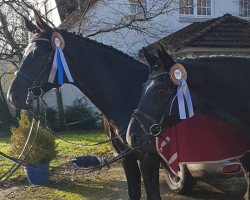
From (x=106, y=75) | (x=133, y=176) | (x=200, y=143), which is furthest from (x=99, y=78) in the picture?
(x=200, y=143)

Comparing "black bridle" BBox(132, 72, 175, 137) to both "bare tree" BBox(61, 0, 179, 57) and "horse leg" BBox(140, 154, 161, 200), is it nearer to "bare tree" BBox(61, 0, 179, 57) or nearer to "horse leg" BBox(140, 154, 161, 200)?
"horse leg" BBox(140, 154, 161, 200)

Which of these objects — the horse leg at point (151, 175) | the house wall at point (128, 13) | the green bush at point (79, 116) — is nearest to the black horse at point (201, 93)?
the horse leg at point (151, 175)

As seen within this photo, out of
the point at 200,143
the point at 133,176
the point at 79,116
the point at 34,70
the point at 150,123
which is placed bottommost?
the point at 79,116

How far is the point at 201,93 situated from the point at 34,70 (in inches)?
80.9

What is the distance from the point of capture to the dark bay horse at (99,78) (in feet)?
15.5

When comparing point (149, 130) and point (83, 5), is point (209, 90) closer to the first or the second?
point (149, 130)

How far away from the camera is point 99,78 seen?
4934 millimetres

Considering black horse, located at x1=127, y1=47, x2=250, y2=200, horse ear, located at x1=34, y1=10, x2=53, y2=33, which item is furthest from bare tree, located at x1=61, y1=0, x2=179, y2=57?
black horse, located at x1=127, y1=47, x2=250, y2=200

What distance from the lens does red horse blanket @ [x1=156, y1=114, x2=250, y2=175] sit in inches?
164

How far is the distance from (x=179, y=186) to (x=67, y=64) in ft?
8.57

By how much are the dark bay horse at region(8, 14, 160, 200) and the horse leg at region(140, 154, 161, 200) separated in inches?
0.4

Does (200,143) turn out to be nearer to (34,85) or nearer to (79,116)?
(34,85)

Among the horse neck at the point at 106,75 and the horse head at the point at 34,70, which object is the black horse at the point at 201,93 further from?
the horse head at the point at 34,70

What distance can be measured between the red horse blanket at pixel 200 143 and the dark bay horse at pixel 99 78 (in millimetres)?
196
